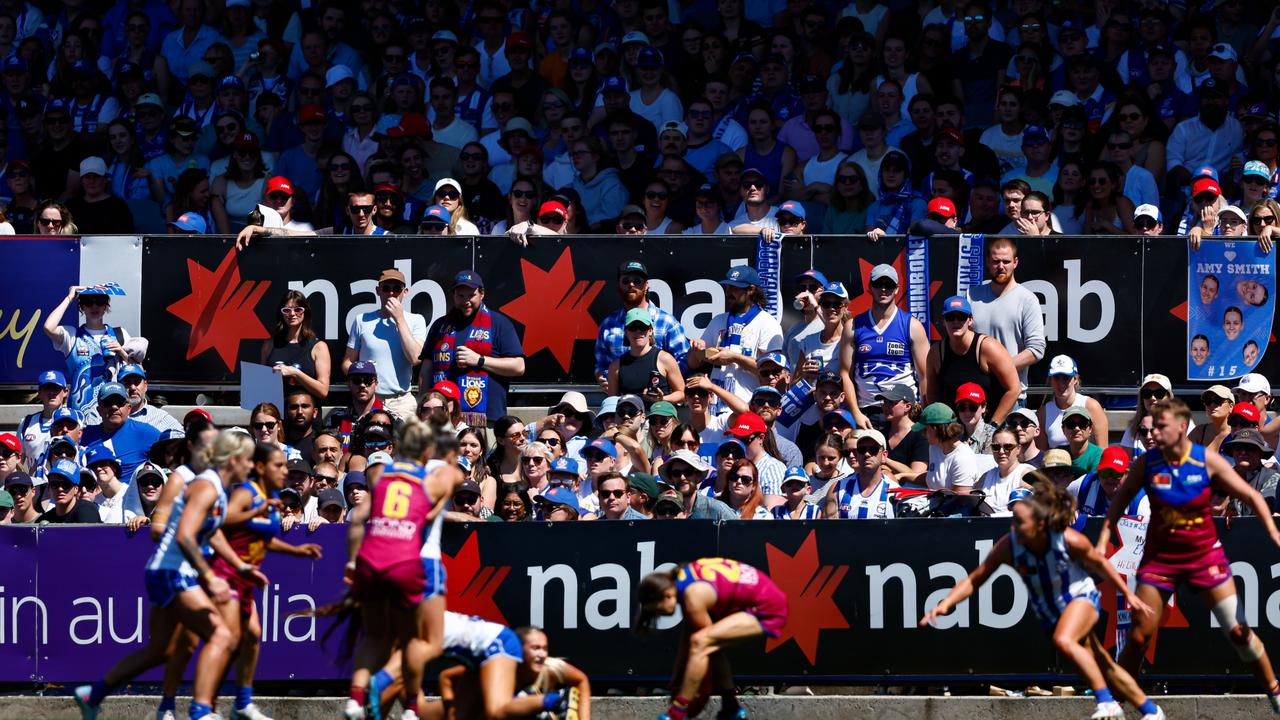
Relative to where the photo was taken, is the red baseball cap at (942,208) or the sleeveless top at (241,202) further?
the sleeveless top at (241,202)

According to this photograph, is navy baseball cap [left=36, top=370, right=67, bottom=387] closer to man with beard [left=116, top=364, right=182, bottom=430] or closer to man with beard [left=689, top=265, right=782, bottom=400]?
man with beard [left=116, top=364, right=182, bottom=430]

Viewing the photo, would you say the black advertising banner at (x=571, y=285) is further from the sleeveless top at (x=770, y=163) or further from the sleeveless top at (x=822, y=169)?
the sleeveless top at (x=770, y=163)

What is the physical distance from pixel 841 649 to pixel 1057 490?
245 cm

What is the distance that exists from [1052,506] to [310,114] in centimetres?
894

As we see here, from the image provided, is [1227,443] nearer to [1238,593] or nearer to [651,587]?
[1238,593]

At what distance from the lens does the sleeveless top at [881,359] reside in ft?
48.6

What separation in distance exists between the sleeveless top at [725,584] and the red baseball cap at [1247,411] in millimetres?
4135

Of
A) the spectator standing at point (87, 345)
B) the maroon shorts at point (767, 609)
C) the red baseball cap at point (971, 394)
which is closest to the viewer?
the maroon shorts at point (767, 609)

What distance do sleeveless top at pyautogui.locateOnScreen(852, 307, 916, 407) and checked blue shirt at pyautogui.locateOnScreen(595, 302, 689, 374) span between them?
53.9 inches

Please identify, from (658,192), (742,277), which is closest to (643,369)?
(742,277)

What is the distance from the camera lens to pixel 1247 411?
13805mm

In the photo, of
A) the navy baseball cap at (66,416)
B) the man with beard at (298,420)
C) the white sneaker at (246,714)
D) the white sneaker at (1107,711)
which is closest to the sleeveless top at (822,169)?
the man with beard at (298,420)

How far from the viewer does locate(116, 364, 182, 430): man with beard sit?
50.4 feet

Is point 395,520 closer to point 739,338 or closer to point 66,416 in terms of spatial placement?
point 739,338
